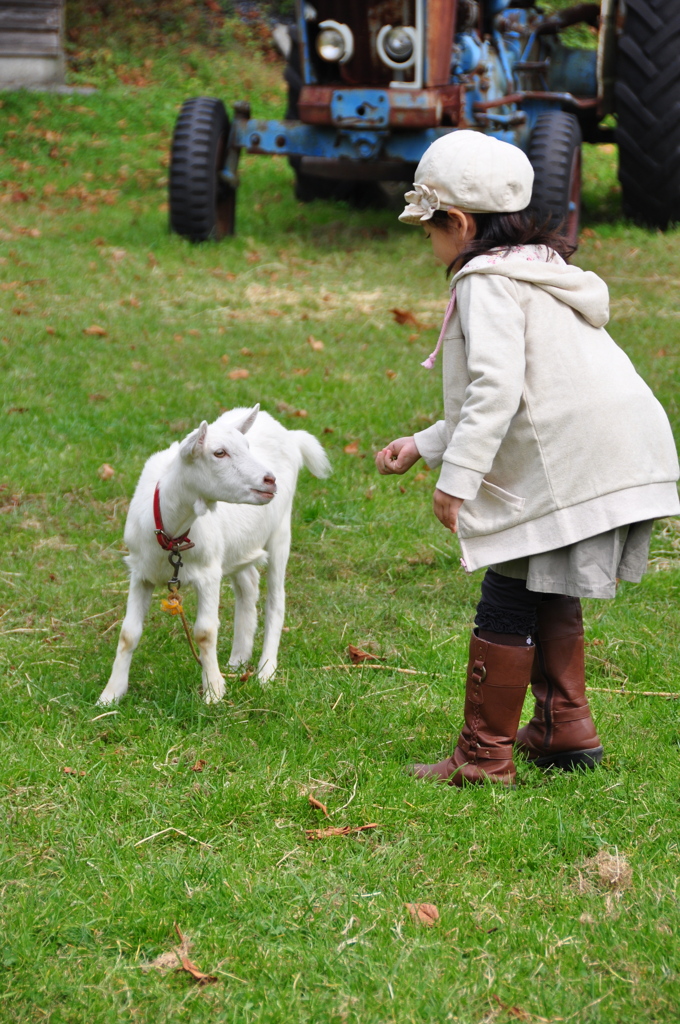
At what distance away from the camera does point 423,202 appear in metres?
3.06

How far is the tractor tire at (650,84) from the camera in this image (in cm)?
934

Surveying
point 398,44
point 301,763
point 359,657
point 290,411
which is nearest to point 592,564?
point 301,763

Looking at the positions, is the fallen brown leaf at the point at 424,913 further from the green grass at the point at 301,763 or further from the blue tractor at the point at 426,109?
the blue tractor at the point at 426,109

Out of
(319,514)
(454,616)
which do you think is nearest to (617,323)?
(319,514)

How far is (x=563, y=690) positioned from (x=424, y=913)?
920mm

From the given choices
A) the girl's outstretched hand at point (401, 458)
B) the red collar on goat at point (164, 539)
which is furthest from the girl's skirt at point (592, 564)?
the red collar on goat at point (164, 539)

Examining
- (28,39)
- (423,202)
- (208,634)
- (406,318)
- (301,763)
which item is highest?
(423,202)

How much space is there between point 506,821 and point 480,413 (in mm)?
1131

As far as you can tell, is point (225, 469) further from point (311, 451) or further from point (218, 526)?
point (311, 451)

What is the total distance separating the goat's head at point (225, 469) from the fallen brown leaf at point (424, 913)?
1.30m

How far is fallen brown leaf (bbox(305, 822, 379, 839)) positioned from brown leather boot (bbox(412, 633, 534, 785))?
0.32m

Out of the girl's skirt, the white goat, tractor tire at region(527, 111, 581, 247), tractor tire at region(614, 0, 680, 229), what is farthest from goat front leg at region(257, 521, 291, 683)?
tractor tire at region(614, 0, 680, 229)

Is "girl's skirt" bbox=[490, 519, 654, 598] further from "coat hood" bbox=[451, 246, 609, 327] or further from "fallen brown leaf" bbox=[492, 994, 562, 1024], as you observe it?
"fallen brown leaf" bbox=[492, 994, 562, 1024]

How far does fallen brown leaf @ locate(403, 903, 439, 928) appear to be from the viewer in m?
2.68
